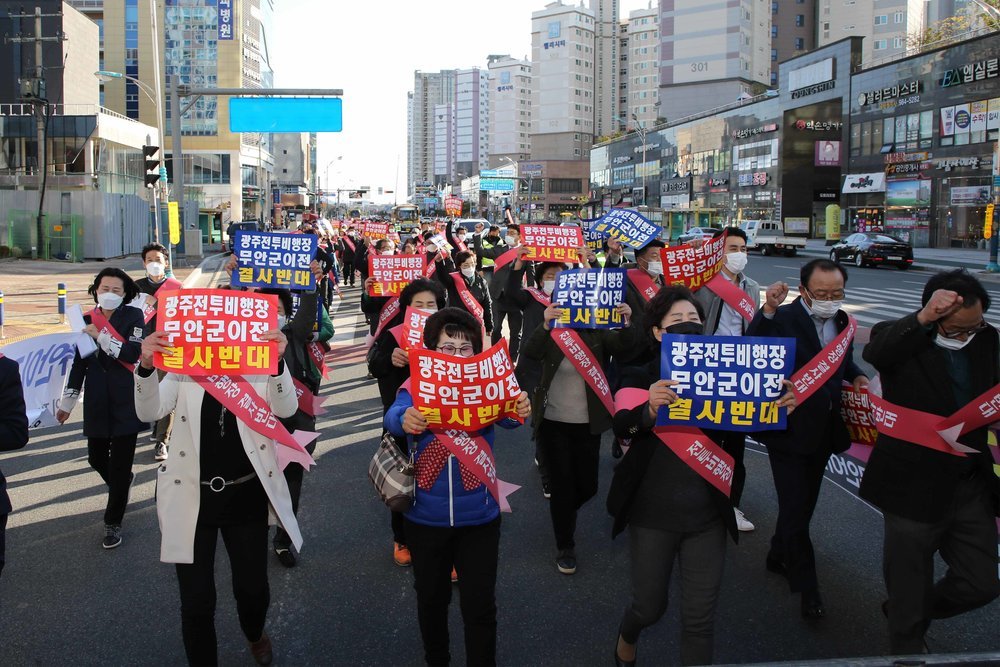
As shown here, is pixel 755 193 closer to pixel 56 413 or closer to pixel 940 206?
pixel 940 206

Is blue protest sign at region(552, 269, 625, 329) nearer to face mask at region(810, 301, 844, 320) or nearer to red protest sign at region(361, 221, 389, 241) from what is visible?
face mask at region(810, 301, 844, 320)

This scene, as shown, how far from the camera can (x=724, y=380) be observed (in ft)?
12.4

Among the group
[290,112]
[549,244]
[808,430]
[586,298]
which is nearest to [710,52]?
[290,112]

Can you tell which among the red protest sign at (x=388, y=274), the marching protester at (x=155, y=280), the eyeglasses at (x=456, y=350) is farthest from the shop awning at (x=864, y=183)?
the eyeglasses at (x=456, y=350)

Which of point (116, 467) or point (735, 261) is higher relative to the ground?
point (735, 261)

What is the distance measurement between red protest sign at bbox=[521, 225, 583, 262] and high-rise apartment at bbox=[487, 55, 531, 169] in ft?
581

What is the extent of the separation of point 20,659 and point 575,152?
153 meters

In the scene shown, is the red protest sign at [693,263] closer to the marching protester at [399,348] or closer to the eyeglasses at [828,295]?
the eyeglasses at [828,295]

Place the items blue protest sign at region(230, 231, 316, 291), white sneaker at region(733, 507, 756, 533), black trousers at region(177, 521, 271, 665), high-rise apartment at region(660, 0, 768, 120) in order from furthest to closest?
1. high-rise apartment at region(660, 0, 768, 120)
2. blue protest sign at region(230, 231, 316, 291)
3. white sneaker at region(733, 507, 756, 533)
4. black trousers at region(177, 521, 271, 665)

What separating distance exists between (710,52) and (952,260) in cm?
6895

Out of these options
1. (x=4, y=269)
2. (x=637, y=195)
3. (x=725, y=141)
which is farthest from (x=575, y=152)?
(x=4, y=269)

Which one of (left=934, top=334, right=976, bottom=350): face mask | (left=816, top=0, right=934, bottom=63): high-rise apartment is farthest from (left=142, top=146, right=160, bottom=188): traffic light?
(left=816, top=0, right=934, bottom=63): high-rise apartment

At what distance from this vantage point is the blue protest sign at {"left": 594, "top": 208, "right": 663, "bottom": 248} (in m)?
8.26

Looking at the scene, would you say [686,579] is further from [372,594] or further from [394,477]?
[372,594]
